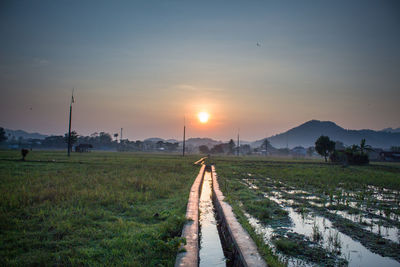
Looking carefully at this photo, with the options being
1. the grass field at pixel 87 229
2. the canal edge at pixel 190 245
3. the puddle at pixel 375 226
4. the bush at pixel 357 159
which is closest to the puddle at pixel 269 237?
the canal edge at pixel 190 245

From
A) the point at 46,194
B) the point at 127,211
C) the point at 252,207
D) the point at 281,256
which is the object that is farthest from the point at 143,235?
the point at 46,194

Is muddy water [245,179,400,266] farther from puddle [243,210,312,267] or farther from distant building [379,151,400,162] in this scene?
distant building [379,151,400,162]

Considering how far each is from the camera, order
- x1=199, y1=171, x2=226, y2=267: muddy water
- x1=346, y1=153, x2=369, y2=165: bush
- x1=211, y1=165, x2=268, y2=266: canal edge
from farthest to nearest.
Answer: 1. x1=346, y1=153, x2=369, y2=165: bush
2. x1=199, y1=171, x2=226, y2=267: muddy water
3. x1=211, y1=165, x2=268, y2=266: canal edge

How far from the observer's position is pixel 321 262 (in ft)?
13.7

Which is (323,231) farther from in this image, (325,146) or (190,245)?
(325,146)

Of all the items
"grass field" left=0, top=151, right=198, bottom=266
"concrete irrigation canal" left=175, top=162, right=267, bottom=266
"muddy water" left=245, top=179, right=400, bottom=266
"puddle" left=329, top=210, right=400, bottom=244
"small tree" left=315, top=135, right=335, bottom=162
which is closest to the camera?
"concrete irrigation canal" left=175, top=162, right=267, bottom=266

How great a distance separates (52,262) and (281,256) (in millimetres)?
3918

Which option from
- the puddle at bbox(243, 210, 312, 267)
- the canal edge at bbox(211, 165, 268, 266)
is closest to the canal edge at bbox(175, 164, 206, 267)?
the canal edge at bbox(211, 165, 268, 266)

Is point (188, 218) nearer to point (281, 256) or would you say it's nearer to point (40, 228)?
point (281, 256)

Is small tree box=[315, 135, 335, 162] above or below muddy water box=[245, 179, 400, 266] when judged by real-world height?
above

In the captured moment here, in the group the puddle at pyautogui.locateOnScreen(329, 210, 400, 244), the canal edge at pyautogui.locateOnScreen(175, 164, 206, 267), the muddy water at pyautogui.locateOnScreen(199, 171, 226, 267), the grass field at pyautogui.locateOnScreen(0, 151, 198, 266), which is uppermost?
the canal edge at pyautogui.locateOnScreen(175, 164, 206, 267)

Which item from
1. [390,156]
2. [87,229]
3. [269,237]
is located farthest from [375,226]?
[390,156]

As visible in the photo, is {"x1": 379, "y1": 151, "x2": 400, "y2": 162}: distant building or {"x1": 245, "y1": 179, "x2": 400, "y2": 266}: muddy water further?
{"x1": 379, "y1": 151, "x2": 400, "y2": 162}: distant building

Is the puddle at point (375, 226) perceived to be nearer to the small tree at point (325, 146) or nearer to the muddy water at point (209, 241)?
the muddy water at point (209, 241)
